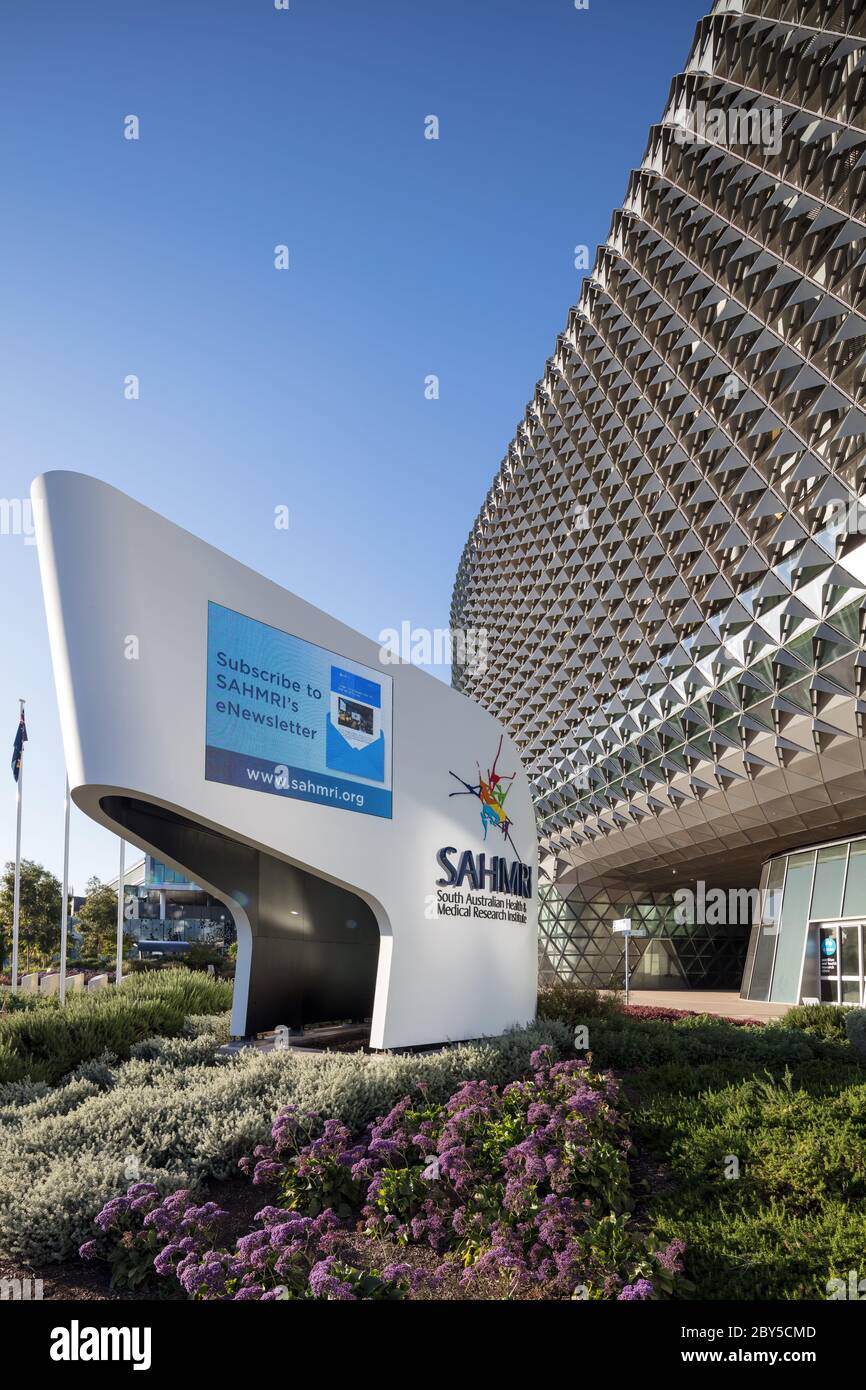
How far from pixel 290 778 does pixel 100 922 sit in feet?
165

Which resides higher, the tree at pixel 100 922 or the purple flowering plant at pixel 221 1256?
the purple flowering plant at pixel 221 1256

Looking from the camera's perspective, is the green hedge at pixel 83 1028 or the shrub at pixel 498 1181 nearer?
the shrub at pixel 498 1181

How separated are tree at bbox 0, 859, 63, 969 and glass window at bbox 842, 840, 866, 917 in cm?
4300

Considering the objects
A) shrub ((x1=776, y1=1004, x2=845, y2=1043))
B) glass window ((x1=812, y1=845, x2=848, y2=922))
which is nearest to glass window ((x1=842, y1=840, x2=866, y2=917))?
glass window ((x1=812, y1=845, x2=848, y2=922))

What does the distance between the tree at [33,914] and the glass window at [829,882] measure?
1651 inches

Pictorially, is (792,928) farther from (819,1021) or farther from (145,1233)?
(145,1233)

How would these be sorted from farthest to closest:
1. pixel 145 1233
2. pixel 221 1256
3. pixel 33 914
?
1. pixel 33 914
2. pixel 145 1233
3. pixel 221 1256

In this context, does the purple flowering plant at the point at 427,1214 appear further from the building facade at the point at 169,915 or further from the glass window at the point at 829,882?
the building facade at the point at 169,915

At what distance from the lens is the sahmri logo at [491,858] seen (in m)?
16.3

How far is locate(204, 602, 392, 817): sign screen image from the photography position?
41.7 ft

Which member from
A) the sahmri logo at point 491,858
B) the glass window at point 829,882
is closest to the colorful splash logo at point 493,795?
the sahmri logo at point 491,858

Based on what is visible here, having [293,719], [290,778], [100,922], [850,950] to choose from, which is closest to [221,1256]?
[290,778]

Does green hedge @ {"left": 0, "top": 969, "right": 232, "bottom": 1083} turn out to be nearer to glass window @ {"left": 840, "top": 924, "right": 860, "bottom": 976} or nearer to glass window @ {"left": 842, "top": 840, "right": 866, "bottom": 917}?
glass window @ {"left": 840, "top": 924, "right": 860, "bottom": 976}

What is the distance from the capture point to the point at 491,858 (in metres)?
17.6
